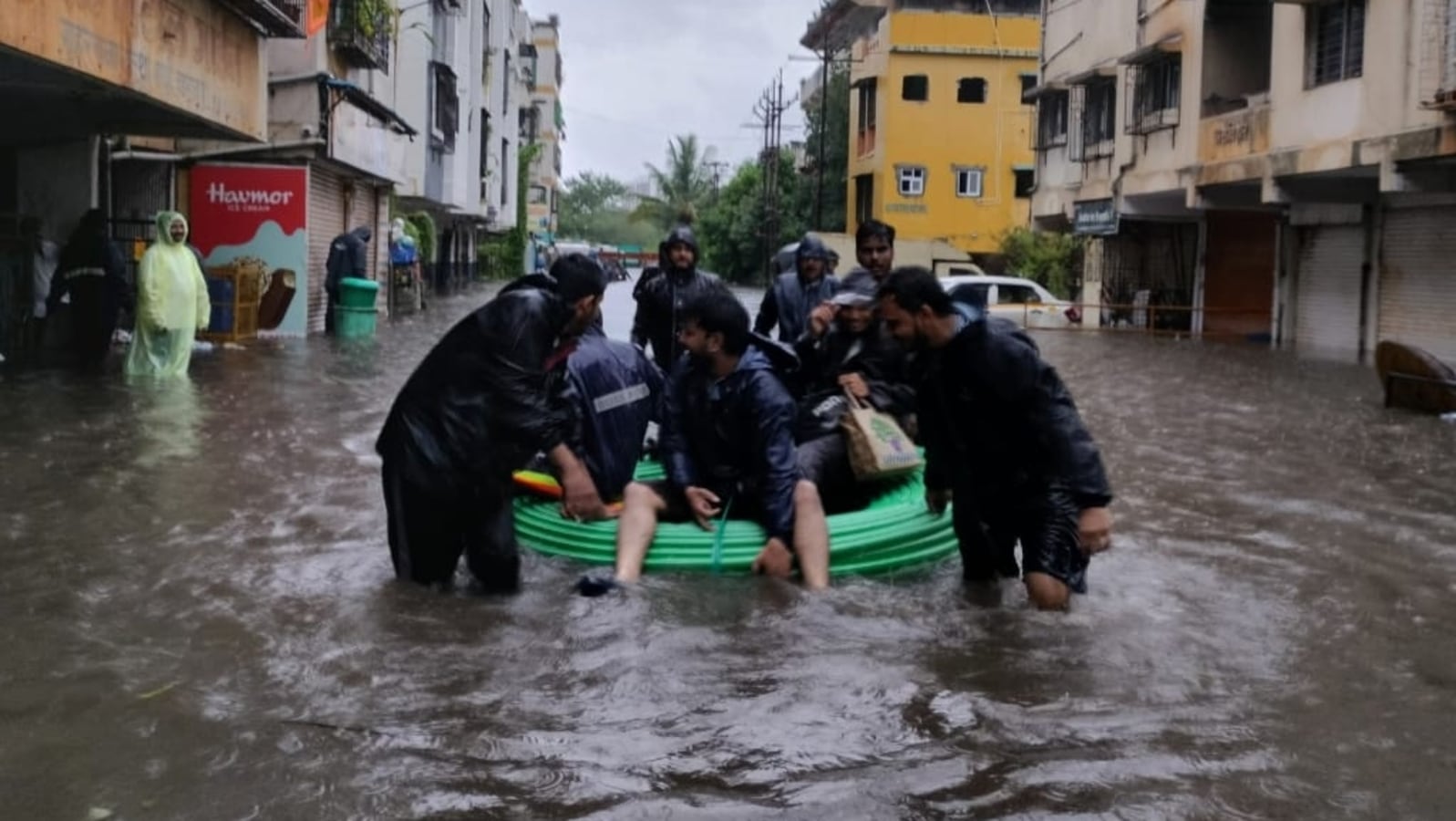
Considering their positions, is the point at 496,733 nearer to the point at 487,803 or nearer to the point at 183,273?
the point at 487,803

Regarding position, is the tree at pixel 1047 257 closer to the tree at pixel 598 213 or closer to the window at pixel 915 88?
the window at pixel 915 88

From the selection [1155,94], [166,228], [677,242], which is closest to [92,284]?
[166,228]

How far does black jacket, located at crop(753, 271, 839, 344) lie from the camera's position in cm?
960

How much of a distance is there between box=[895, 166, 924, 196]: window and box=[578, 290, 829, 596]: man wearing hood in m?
42.7

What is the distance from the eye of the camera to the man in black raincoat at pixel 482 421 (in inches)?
246

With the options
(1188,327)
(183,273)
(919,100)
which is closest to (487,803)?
(183,273)

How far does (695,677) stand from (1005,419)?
61.8 inches

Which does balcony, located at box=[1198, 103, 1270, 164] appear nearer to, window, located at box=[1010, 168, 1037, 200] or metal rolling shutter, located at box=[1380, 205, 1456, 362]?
metal rolling shutter, located at box=[1380, 205, 1456, 362]

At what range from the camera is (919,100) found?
48844mm

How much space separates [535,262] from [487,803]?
2493 inches

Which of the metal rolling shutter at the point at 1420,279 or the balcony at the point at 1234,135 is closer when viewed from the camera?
the metal rolling shutter at the point at 1420,279

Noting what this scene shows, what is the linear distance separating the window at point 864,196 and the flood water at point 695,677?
137 feet

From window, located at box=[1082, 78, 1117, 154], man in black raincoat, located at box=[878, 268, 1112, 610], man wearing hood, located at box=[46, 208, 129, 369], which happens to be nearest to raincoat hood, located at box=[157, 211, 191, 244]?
man wearing hood, located at box=[46, 208, 129, 369]

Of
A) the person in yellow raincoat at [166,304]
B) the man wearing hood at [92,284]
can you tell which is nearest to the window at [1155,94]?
the person in yellow raincoat at [166,304]
